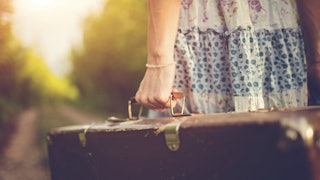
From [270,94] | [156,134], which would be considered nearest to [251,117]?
[156,134]

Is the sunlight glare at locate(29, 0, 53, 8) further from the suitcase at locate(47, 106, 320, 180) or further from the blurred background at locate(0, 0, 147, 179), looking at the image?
the suitcase at locate(47, 106, 320, 180)

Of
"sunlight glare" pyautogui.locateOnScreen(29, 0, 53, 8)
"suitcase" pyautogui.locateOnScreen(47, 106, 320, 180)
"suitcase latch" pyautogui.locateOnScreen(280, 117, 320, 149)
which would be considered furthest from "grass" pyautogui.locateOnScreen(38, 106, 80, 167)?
"suitcase latch" pyautogui.locateOnScreen(280, 117, 320, 149)

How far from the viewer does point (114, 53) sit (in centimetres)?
1123

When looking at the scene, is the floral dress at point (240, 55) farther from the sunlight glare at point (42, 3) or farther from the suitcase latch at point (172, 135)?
the sunlight glare at point (42, 3)

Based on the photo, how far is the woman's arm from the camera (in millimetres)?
1202

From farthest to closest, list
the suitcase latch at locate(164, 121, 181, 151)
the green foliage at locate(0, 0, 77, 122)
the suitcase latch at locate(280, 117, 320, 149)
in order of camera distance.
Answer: the green foliage at locate(0, 0, 77, 122) → the suitcase latch at locate(164, 121, 181, 151) → the suitcase latch at locate(280, 117, 320, 149)

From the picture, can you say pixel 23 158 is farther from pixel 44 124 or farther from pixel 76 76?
pixel 76 76

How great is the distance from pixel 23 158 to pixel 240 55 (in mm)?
6408

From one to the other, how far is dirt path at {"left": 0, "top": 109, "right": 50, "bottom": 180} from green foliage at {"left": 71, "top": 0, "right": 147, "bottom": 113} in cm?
218

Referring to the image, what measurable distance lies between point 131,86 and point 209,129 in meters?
9.17

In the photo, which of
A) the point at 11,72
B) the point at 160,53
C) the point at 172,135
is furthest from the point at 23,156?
the point at 172,135

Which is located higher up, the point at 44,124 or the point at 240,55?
the point at 240,55

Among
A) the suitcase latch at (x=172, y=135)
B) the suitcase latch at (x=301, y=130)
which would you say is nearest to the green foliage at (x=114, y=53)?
the suitcase latch at (x=172, y=135)

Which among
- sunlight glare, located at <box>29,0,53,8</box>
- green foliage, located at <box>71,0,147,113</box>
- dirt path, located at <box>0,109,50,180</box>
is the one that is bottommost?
dirt path, located at <box>0,109,50,180</box>
